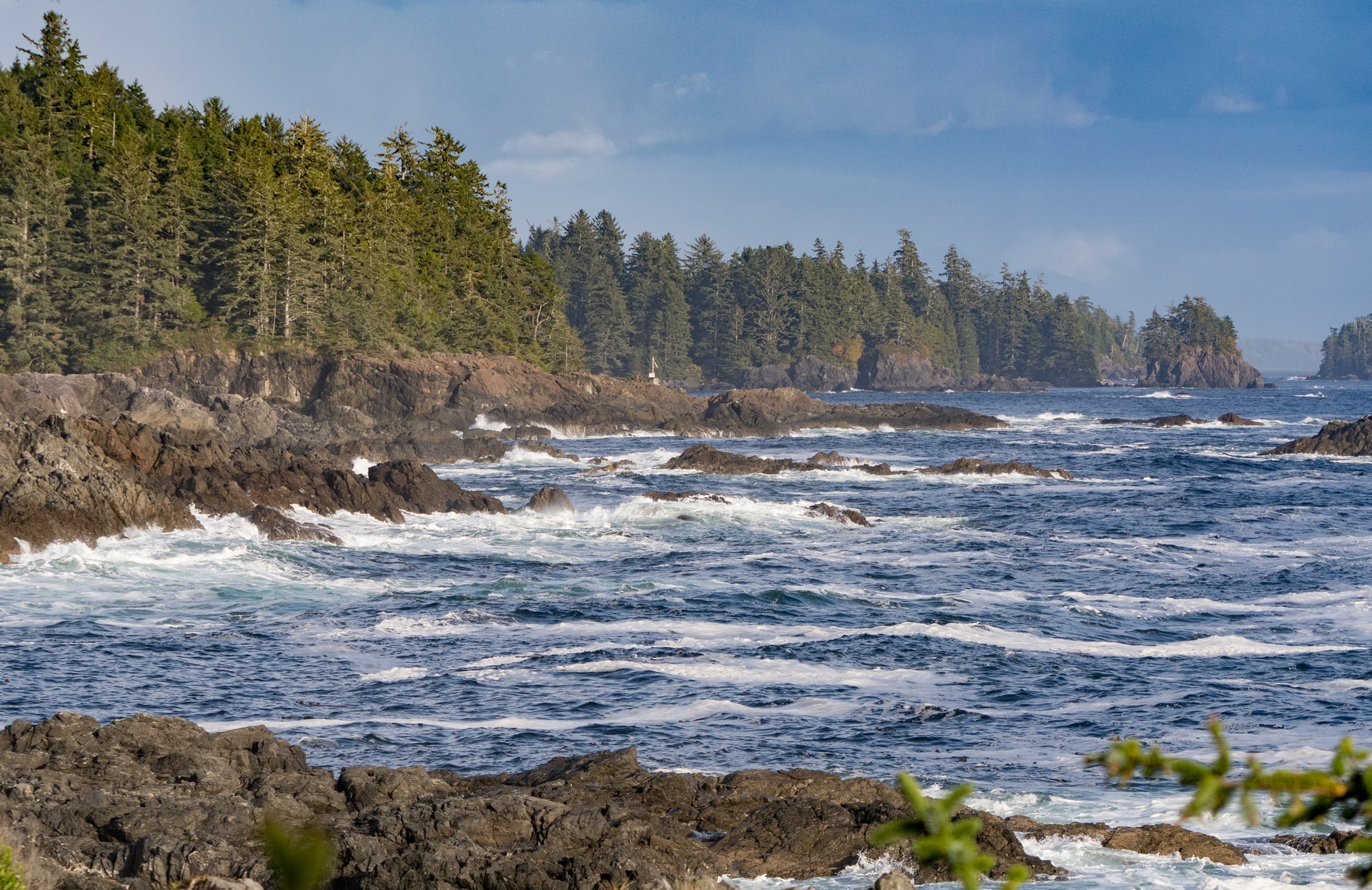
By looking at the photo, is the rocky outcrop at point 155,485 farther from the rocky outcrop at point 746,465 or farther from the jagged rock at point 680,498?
the rocky outcrop at point 746,465

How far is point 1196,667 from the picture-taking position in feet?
58.7

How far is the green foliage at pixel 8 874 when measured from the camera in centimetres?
603

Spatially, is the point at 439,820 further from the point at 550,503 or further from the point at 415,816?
the point at 550,503

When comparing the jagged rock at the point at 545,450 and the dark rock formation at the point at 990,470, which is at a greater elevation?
the jagged rock at the point at 545,450

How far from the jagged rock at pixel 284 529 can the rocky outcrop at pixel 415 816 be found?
15251 mm

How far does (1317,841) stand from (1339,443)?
4985 centimetres

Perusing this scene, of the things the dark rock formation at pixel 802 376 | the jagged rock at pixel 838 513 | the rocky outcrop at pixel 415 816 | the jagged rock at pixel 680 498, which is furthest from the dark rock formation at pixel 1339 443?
the dark rock formation at pixel 802 376

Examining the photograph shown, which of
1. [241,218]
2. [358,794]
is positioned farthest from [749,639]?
[241,218]

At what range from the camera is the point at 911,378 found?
142500 millimetres

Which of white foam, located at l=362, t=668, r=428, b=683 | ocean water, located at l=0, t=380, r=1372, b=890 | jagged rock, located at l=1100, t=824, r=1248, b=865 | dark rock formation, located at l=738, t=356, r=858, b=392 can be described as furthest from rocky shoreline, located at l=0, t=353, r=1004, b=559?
dark rock formation, located at l=738, t=356, r=858, b=392

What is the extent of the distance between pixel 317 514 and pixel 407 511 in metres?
2.65

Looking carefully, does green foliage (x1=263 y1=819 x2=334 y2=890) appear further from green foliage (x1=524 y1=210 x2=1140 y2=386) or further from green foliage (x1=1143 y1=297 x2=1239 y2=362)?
green foliage (x1=1143 y1=297 x2=1239 y2=362)

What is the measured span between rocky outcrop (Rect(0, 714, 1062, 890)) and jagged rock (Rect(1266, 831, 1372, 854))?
7.53ft

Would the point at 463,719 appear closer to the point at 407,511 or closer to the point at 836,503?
the point at 407,511
